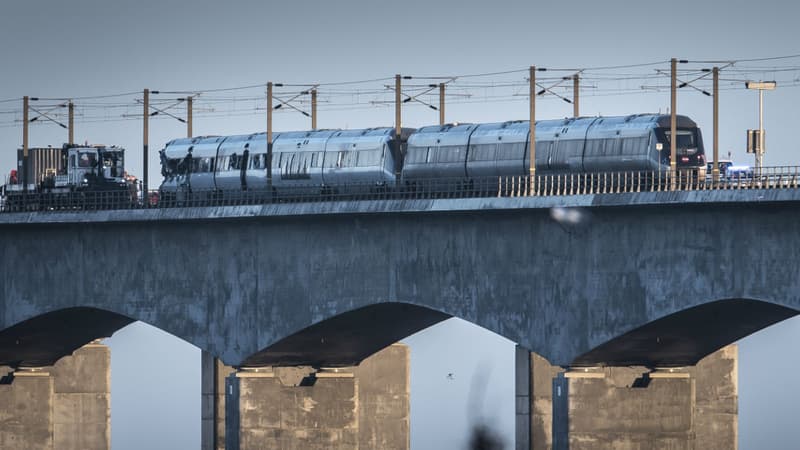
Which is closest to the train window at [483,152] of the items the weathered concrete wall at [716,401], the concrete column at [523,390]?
the concrete column at [523,390]

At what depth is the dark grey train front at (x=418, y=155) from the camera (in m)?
77.1

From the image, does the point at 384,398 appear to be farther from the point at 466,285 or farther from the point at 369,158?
the point at 466,285

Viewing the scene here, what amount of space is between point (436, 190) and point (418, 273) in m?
5.76

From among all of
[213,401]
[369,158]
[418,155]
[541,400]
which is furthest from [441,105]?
[213,401]

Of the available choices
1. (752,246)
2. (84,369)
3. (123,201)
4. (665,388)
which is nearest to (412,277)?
(665,388)

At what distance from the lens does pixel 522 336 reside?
74625mm

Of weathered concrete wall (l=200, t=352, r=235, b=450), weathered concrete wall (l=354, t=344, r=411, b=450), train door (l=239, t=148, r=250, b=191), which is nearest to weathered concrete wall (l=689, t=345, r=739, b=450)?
weathered concrete wall (l=354, t=344, r=411, b=450)

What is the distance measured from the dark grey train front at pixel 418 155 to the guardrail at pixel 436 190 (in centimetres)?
27

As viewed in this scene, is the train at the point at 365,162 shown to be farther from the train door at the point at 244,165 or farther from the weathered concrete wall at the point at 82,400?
the weathered concrete wall at the point at 82,400

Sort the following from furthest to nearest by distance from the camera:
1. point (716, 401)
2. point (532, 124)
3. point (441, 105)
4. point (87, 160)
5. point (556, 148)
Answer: point (87, 160) < point (716, 401) < point (441, 105) < point (556, 148) < point (532, 124)

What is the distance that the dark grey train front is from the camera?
7706 cm

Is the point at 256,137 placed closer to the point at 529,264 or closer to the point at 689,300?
the point at 529,264

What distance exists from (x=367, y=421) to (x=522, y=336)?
27237 mm

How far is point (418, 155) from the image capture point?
274 ft
